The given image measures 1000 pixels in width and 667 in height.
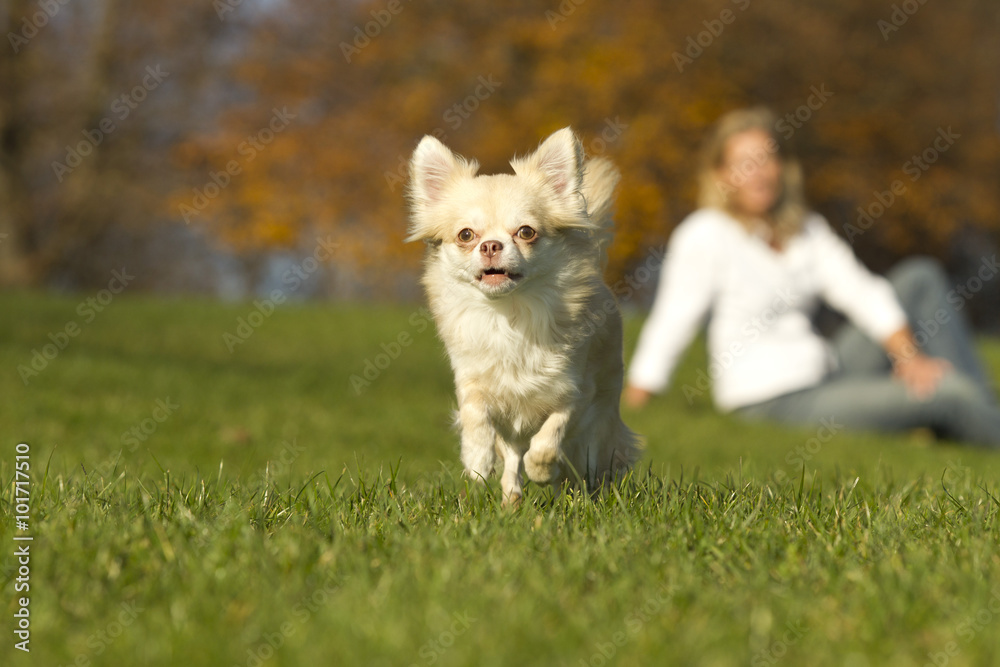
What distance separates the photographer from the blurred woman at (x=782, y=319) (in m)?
7.80

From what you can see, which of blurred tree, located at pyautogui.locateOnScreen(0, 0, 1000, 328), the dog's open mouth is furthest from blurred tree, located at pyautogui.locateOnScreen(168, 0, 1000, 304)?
the dog's open mouth

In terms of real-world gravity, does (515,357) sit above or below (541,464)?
above

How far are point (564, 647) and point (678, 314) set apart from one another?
5535 millimetres

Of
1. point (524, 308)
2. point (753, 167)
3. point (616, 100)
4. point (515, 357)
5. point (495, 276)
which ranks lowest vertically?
point (616, 100)

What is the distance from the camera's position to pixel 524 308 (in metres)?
3.52

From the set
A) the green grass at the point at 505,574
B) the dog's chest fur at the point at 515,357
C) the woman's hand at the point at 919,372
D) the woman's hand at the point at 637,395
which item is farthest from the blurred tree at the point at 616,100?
the green grass at the point at 505,574

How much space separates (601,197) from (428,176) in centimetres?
70

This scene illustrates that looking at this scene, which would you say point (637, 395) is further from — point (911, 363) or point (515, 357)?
point (515, 357)

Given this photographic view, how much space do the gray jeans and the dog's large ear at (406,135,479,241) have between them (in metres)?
5.79

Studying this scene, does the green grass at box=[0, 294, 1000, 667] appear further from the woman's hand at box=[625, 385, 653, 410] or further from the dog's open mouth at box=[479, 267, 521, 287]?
the woman's hand at box=[625, 385, 653, 410]

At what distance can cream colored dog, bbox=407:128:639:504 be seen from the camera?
343cm

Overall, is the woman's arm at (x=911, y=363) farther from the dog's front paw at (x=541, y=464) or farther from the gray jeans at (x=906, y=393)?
the dog's front paw at (x=541, y=464)

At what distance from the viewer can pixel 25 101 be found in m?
23.7

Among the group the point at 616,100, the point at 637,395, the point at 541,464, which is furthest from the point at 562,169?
the point at 616,100
